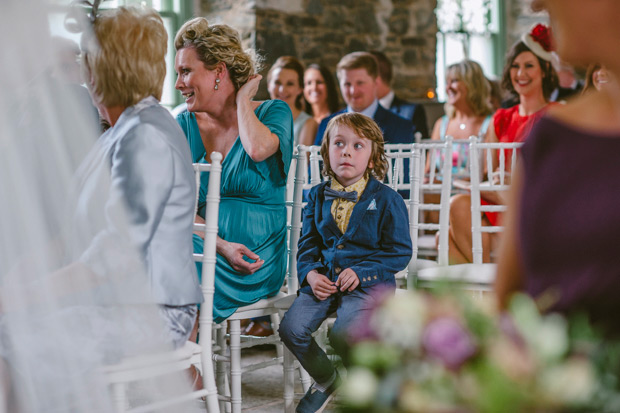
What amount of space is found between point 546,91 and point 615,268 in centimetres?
336

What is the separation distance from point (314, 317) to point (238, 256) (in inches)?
12.0

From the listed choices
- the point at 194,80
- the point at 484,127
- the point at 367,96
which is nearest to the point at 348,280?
the point at 194,80

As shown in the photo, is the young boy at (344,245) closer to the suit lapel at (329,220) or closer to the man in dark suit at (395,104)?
the suit lapel at (329,220)

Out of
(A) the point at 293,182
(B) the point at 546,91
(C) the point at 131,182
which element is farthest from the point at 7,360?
(B) the point at 546,91

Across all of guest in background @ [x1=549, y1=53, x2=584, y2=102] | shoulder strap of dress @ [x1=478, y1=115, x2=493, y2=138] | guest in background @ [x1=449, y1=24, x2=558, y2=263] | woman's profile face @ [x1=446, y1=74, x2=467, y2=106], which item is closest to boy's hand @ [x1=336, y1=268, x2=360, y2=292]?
guest in background @ [x1=449, y1=24, x2=558, y2=263]

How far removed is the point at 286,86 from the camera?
4637mm

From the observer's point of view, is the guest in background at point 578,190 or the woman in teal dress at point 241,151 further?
the woman in teal dress at point 241,151

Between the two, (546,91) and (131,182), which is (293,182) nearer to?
(131,182)

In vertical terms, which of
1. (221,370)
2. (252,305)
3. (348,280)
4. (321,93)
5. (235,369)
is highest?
(321,93)

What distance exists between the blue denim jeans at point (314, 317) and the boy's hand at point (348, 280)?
0.03 m

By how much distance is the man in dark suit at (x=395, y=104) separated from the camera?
5.11 meters

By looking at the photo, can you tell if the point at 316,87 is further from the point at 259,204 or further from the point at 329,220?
the point at 329,220

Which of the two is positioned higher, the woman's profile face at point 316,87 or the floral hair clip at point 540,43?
the floral hair clip at point 540,43

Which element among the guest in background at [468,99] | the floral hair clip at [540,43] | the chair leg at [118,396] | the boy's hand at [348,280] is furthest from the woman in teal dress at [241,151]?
the guest in background at [468,99]
